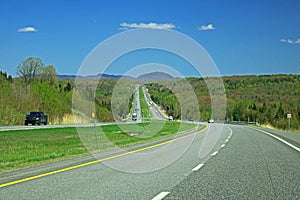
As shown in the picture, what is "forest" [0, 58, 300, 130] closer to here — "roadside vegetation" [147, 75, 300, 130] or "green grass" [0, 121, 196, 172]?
"roadside vegetation" [147, 75, 300, 130]

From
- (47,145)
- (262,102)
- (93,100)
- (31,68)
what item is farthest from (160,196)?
(262,102)

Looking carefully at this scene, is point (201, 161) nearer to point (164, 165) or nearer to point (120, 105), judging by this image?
point (164, 165)

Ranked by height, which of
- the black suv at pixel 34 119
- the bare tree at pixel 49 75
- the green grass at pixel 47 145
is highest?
the bare tree at pixel 49 75

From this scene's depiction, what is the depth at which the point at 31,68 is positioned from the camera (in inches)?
4102

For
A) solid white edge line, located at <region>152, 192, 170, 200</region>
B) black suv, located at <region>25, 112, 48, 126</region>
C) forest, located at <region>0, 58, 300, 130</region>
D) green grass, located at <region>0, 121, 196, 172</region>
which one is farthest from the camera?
black suv, located at <region>25, 112, 48, 126</region>

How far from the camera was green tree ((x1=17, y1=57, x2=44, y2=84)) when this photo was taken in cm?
10265

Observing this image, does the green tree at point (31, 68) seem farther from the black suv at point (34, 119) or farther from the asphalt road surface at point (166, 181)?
the asphalt road surface at point (166, 181)

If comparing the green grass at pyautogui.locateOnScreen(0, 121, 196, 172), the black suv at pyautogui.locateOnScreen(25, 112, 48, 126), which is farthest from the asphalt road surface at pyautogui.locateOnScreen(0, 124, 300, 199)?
the black suv at pyautogui.locateOnScreen(25, 112, 48, 126)

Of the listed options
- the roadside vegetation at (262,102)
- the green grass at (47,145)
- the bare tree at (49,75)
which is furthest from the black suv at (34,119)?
the roadside vegetation at (262,102)

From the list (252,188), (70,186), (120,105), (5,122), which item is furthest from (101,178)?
(5,122)

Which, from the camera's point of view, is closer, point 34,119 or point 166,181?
A: point 166,181

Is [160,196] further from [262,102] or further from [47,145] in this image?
[262,102]

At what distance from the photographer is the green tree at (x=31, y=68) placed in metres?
103

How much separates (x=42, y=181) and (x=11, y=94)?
178 feet
